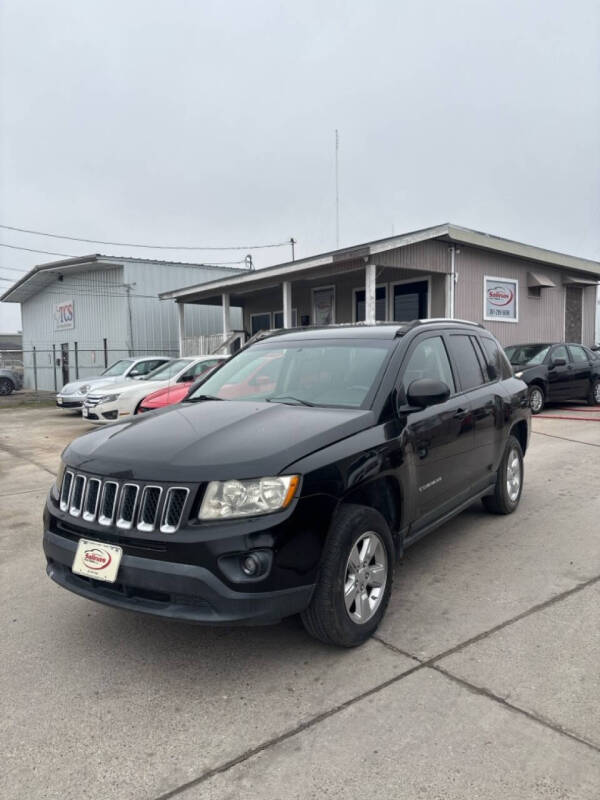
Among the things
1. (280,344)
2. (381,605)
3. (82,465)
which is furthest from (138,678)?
(280,344)

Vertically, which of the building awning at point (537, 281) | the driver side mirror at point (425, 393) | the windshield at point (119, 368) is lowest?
the windshield at point (119, 368)

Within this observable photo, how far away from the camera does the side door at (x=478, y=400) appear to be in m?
4.49

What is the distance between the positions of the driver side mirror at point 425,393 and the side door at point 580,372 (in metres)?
10.7

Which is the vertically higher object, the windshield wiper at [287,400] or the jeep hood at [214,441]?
the windshield wiper at [287,400]

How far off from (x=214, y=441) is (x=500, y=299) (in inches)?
616

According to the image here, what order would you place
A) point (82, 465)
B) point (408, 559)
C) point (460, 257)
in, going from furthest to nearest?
point (460, 257) → point (408, 559) → point (82, 465)

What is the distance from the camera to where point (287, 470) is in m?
2.74

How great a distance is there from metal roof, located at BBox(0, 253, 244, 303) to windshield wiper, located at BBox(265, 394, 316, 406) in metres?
21.8

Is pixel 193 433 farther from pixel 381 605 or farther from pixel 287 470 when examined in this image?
pixel 381 605

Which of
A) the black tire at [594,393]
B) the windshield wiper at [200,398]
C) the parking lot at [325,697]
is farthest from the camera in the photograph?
the black tire at [594,393]

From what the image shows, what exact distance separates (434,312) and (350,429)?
14108mm

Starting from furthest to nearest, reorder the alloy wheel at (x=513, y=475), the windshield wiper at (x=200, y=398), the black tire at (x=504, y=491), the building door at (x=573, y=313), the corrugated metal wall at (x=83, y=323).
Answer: the corrugated metal wall at (x=83, y=323) < the building door at (x=573, y=313) < the alloy wheel at (x=513, y=475) < the black tire at (x=504, y=491) < the windshield wiper at (x=200, y=398)

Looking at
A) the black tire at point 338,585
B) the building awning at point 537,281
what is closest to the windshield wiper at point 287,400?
the black tire at point 338,585

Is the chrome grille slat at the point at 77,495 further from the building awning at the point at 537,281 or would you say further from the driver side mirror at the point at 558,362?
the building awning at the point at 537,281
